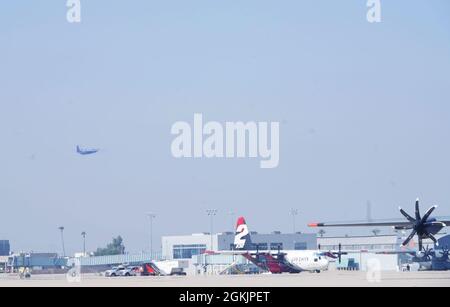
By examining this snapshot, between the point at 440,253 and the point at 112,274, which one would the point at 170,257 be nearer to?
the point at 112,274

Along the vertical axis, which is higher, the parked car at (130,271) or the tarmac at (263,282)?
the tarmac at (263,282)

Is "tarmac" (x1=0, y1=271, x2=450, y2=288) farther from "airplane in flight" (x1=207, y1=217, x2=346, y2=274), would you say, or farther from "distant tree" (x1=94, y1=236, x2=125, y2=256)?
"distant tree" (x1=94, y1=236, x2=125, y2=256)

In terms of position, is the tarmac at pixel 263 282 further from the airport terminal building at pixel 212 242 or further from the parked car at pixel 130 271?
the airport terminal building at pixel 212 242

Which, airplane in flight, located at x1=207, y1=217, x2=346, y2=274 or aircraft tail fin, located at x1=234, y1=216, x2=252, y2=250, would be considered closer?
airplane in flight, located at x1=207, y1=217, x2=346, y2=274

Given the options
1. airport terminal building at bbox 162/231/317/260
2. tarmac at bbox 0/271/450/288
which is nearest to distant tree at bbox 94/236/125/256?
airport terminal building at bbox 162/231/317/260

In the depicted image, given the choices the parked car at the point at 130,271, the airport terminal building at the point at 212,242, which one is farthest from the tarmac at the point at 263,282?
the airport terminal building at the point at 212,242

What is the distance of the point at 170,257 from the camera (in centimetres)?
10550

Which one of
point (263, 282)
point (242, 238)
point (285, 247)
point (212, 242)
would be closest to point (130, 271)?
point (242, 238)

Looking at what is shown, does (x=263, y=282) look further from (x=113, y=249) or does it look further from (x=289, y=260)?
(x=113, y=249)
